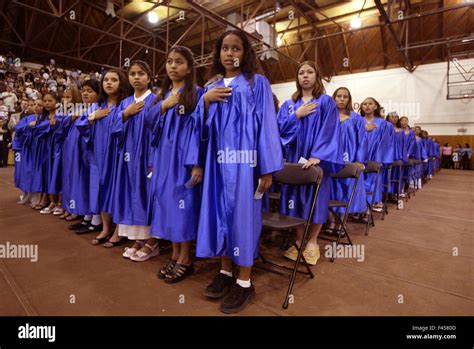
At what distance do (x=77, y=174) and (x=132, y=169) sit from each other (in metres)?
1.01

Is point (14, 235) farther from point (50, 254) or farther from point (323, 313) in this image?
point (323, 313)

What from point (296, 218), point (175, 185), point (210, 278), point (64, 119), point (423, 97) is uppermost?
point (423, 97)

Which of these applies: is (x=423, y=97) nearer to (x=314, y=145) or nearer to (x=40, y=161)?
(x=314, y=145)

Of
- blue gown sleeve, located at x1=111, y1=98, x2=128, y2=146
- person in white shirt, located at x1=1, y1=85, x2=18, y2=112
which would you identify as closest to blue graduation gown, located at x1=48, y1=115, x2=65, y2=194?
blue gown sleeve, located at x1=111, y1=98, x2=128, y2=146

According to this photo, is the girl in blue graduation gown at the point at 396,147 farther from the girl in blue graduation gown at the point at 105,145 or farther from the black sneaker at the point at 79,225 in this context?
the black sneaker at the point at 79,225

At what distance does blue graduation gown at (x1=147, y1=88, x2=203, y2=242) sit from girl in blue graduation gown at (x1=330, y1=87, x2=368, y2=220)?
2052 millimetres

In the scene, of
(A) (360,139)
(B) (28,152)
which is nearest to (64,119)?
(B) (28,152)

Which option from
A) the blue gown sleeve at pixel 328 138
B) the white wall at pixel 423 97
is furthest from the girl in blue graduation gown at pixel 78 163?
the white wall at pixel 423 97

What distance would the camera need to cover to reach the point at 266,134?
184 centimetres

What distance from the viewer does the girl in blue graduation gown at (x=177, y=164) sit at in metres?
2.09

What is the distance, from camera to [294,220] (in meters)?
2.10

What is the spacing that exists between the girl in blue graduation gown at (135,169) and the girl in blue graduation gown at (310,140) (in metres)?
1.25
